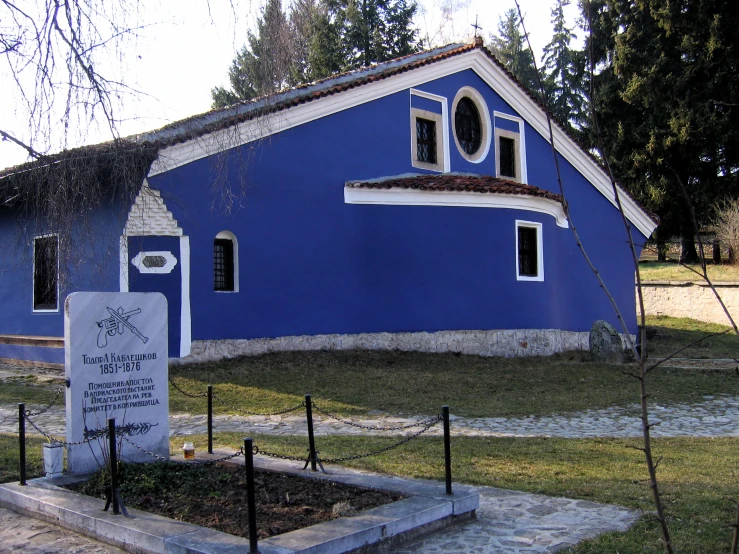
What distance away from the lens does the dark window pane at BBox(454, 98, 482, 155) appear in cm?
1930

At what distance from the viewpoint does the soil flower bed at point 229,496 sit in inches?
213

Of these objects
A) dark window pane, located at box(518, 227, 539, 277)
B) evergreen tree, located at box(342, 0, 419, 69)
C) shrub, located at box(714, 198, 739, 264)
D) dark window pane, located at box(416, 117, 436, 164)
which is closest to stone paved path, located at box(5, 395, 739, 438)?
dark window pane, located at box(518, 227, 539, 277)

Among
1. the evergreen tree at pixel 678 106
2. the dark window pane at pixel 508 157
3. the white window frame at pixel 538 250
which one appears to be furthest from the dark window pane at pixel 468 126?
the evergreen tree at pixel 678 106

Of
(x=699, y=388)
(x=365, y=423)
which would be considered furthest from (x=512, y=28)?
(x=365, y=423)

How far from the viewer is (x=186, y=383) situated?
12742 mm

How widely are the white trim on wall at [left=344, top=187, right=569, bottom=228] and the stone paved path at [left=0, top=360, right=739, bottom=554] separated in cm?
669

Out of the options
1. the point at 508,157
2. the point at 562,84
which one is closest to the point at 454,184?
the point at 508,157

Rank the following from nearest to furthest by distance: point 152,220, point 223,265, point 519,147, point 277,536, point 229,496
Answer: point 277,536 < point 229,496 < point 152,220 < point 223,265 < point 519,147

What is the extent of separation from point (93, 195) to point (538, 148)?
1559cm

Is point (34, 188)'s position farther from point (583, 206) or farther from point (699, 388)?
point (583, 206)

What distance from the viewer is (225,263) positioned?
14852 millimetres

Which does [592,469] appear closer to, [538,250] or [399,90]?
[538,250]

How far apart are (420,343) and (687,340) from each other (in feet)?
37.0

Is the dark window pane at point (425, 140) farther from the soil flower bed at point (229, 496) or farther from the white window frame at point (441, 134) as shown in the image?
the soil flower bed at point (229, 496)
